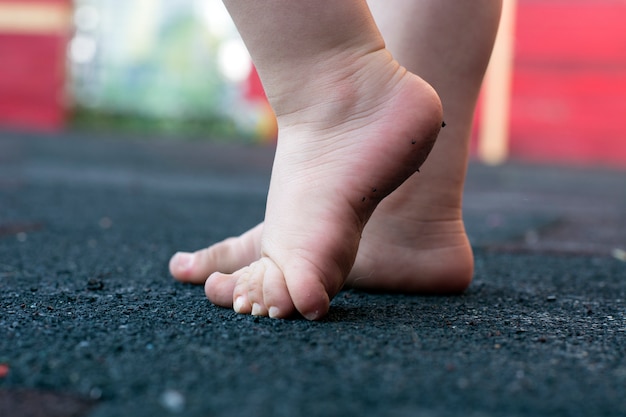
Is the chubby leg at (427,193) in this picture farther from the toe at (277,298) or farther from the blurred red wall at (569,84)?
the blurred red wall at (569,84)

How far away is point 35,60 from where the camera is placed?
770cm

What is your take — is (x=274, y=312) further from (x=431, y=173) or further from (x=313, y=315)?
(x=431, y=173)

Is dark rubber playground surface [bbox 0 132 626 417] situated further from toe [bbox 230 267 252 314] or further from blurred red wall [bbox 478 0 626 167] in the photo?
blurred red wall [bbox 478 0 626 167]

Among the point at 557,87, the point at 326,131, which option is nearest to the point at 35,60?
the point at 557,87

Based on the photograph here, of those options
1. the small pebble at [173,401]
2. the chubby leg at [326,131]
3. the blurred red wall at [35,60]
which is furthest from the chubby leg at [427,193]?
the blurred red wall at [35,60]

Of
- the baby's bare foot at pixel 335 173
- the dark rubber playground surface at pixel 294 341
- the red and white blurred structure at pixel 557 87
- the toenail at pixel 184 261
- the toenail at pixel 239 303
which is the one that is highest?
the red and white blurred structure at pixel 557 87

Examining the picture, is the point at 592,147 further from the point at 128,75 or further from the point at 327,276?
the point at 327,276

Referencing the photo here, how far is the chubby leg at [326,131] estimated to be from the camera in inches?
29.4

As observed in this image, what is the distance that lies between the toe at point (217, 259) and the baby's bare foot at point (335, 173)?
0.51 ft

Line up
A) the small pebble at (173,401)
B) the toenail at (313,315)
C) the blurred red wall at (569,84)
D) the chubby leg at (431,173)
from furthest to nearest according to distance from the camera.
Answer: the blurred red wall at (569,84), the chubby leg at (431,173), the toenail at (313,315), the small pebble at (173,401)

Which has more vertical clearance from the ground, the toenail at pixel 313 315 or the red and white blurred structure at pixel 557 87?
the red and white blurred structure at pixel 557 87

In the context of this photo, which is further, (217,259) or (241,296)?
(217,259)

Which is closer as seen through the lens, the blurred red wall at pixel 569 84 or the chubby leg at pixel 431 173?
the chubby leg at pixel 431 173

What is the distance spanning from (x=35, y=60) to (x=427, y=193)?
7.45 meters
